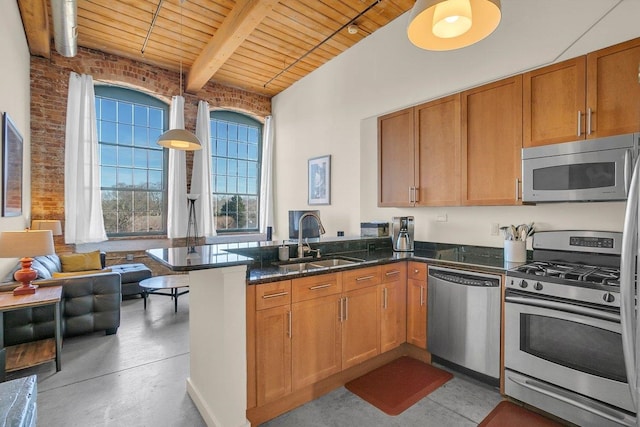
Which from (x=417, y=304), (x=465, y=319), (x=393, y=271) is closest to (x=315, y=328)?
(x=393, y=271)

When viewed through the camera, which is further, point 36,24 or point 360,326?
point 36,24

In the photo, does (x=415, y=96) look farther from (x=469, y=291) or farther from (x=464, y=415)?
(x=464, y=415)

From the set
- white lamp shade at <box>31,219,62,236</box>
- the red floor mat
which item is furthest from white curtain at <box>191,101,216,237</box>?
the red floor mat

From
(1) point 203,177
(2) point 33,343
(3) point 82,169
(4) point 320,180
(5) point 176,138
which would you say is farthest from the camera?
(1) point 203,177

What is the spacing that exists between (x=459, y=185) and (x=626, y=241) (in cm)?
193

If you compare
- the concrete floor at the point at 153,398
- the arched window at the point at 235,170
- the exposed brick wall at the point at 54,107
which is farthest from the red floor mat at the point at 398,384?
the exposed brick wall at the point at 54,107

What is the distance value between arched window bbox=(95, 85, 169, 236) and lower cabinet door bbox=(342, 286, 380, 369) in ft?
15.2

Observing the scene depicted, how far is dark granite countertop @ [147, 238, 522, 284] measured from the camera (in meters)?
1.82

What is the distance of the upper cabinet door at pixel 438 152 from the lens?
9.82 feet

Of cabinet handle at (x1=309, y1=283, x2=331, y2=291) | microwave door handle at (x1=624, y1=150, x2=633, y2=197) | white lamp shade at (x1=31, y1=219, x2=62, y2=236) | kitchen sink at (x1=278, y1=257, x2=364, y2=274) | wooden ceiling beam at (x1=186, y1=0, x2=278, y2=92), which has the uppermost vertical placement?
wooden ceiling beam at (x1=186, y1=0, x2=278, y2=92)

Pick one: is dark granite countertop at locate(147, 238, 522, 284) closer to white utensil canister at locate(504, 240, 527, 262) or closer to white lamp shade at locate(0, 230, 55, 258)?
white utensil canister at locate(504, 240, 527, 262)

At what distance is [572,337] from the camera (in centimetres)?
193

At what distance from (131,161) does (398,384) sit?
5.61 metres

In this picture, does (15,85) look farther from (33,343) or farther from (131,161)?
(33,343)
